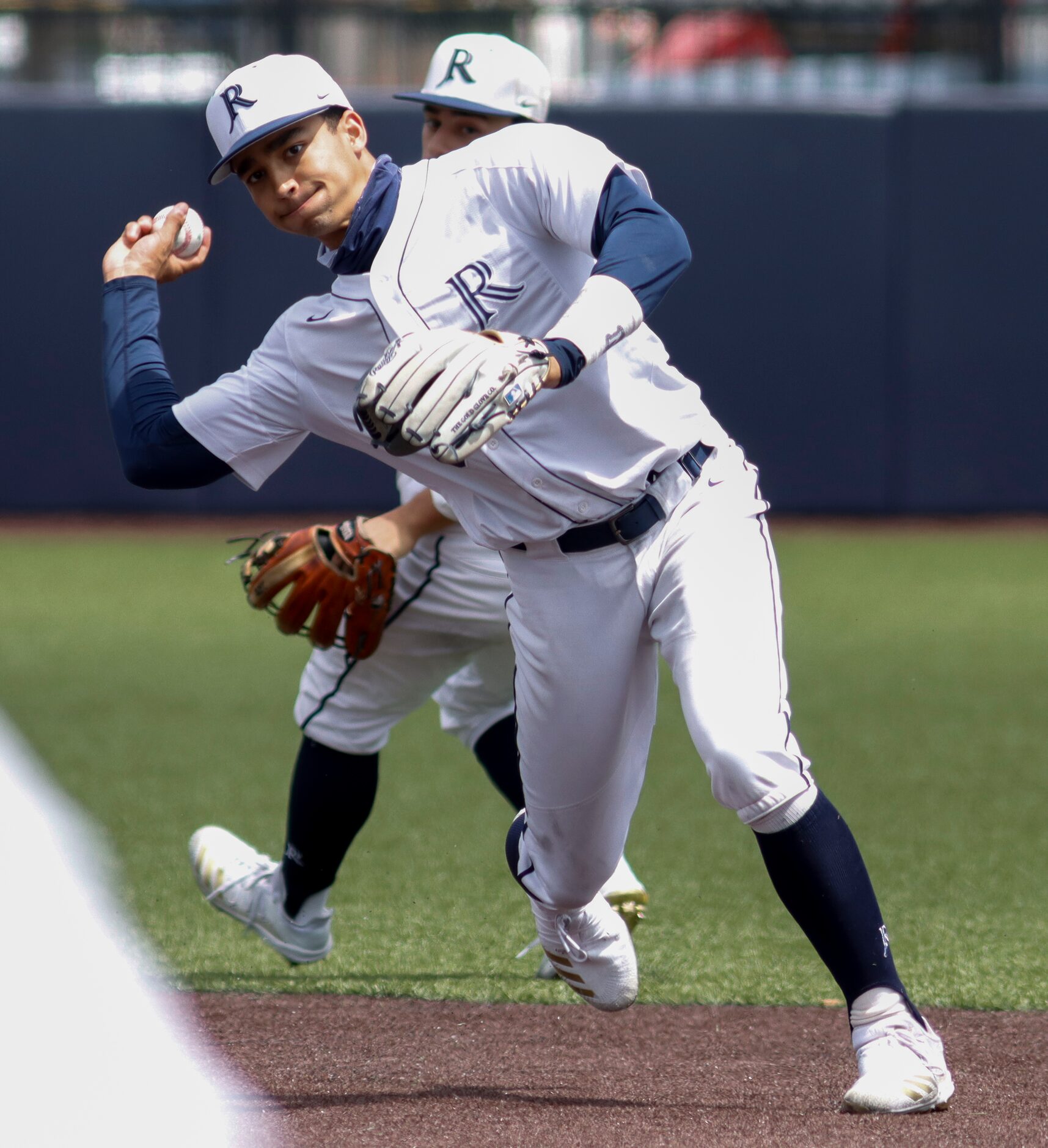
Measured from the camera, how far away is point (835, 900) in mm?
2576

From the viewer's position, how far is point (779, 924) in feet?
13.1

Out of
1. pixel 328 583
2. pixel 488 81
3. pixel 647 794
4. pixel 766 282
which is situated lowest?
pixel 766 282

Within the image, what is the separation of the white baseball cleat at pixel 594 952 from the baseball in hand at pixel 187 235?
4.27 ft

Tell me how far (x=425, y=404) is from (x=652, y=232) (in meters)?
0.50

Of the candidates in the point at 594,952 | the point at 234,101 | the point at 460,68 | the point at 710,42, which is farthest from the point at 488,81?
the point at 710,42

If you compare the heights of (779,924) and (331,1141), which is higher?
(331,1141)

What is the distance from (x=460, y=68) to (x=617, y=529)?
5.61 ft

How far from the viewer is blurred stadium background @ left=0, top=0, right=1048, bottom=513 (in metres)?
10.7

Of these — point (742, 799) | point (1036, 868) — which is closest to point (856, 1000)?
point (742, 799)

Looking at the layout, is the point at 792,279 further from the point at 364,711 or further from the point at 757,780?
the point at 757,780

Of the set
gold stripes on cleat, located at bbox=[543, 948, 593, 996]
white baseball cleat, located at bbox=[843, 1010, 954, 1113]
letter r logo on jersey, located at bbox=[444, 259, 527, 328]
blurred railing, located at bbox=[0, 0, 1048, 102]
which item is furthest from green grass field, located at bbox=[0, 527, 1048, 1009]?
blurred railing, located at bbox=[0, 0, 1048, 102]

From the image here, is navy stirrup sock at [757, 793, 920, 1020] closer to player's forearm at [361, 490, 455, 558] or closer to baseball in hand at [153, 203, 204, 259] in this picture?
player's forearm at [361, 490, 455, 558]

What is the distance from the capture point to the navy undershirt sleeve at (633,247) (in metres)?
2.46

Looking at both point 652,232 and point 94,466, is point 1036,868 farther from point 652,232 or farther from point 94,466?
point 94,466
